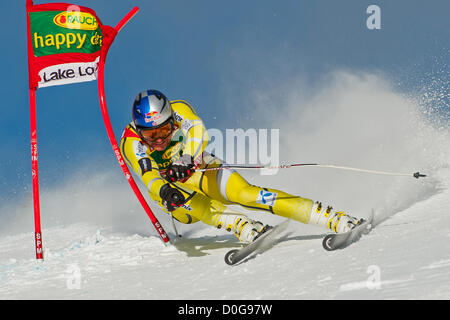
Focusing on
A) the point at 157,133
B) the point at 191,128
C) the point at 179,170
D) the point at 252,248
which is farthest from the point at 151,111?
the point at 252,248

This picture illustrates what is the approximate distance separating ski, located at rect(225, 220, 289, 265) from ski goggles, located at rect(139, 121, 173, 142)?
141 centimetres

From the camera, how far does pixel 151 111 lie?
16.1ft

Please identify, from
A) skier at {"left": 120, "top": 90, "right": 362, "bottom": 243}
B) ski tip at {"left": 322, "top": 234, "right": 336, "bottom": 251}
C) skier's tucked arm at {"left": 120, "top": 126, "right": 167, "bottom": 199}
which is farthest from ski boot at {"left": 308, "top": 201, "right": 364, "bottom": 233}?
skier's tucked arm at {"left": 120, "top": 126, "right": 167, "bottom": 199}

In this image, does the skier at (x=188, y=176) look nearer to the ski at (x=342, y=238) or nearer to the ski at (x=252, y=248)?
the ski at (x=252, y=248)

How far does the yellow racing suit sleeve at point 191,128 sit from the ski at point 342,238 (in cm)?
159

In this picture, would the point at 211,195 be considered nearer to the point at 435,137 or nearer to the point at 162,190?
the point at 162,190

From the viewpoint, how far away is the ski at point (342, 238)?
4.01 metres

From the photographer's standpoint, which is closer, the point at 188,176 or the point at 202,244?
the point at 188,176

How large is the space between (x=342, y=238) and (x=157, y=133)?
81.5 inches

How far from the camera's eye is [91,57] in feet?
19.5

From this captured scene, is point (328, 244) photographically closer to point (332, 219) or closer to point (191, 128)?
point (332, 219)

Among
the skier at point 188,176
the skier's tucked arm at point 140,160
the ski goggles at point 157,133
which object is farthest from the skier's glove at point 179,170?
the ski goggles at point 157,133

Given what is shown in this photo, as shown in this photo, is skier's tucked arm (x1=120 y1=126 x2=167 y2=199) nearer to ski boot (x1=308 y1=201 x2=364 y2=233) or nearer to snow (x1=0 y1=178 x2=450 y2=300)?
snow (x1=0 y1=178 x2=450 y2=300)
